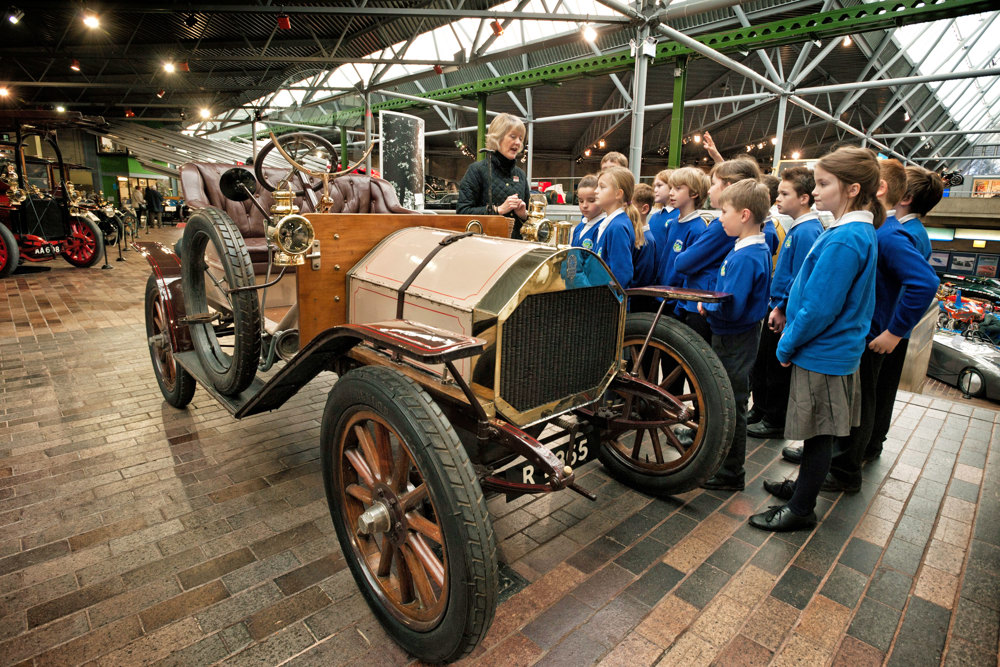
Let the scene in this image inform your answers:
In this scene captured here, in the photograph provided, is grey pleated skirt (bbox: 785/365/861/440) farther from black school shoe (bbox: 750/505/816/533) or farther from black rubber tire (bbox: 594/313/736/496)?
black school shoe (bbox: 750/505/816/533)

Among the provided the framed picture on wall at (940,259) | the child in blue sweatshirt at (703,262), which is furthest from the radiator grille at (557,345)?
the framed picture on wall at (940,259)

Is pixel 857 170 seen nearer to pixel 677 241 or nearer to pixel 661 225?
pixel 677 241

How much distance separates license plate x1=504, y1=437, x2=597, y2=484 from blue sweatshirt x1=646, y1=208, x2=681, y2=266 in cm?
177

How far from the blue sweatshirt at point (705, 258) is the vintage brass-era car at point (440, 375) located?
21.0 inches

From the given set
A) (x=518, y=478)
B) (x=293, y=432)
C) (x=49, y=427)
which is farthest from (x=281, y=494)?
(x=49, y=427)

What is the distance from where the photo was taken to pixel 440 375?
1992 millimetres

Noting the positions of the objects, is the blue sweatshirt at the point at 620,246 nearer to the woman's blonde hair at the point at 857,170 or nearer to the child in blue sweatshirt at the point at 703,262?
the child in blue sweatshirt at the point at 703,262

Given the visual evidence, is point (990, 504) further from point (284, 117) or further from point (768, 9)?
point (284, 117)

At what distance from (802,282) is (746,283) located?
320 mm

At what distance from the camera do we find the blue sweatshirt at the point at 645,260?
3350 mm

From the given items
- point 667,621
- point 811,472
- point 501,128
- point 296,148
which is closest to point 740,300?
point 811,472

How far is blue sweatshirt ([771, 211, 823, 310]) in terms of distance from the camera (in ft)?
9.32

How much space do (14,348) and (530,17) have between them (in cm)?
668

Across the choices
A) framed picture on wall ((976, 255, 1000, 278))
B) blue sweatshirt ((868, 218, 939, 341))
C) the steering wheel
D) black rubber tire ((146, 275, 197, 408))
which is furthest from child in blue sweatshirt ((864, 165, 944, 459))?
framed picture on wall ((976, 255, 1000, 278))
